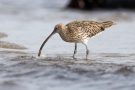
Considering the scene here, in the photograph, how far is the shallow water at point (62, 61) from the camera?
1062cm

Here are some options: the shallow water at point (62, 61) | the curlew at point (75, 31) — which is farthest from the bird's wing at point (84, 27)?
the shallow water at point (62, 61)

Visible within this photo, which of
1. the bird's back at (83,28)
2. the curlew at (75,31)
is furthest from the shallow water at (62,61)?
the bird's back at (83,28)

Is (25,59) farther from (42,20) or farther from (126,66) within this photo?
(42,20)

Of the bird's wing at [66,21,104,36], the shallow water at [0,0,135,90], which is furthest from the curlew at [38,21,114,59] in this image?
the shallow water at [0,0,135,90]

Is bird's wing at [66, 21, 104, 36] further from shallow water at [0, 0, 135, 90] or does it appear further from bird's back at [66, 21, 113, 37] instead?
shallow water at [0, 0, 135, 90]

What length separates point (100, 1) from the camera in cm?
2644

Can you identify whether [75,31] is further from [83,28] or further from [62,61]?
[62,61]

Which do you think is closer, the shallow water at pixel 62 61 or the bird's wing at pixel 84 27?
the shallow water at pixel 62 61

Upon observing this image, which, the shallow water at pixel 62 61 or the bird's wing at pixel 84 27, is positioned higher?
the bird's wing at pixel 84 27

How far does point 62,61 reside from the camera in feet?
41.4

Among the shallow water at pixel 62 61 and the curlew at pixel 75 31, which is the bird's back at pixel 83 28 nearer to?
the curlew at pixel 75 31

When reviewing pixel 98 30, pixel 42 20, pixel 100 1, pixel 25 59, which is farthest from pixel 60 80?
pixel 100 1

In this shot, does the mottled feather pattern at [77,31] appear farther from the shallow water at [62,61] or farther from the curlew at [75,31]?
the shallow water at [62,61]

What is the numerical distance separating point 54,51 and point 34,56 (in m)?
1.40
